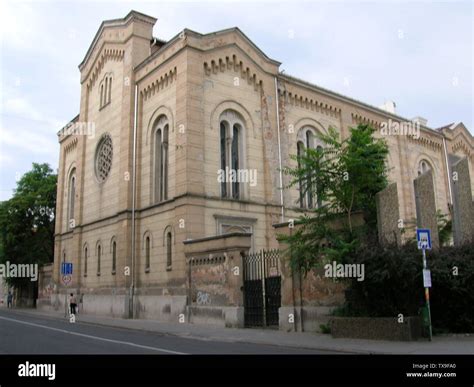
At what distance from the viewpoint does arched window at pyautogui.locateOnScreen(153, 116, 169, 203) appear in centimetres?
2666

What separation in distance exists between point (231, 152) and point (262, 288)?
9.79 metres

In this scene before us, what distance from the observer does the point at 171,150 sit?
1005 inches

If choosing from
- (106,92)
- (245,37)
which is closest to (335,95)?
(245,37)

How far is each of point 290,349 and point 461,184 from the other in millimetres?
10089

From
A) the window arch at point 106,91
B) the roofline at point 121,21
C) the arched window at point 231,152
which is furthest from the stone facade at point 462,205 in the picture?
the window arch at point 106,91

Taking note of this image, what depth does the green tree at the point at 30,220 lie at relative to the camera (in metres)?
42.0

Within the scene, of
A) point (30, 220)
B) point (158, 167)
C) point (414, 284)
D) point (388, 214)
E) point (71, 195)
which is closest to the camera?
→ point (414, 284)

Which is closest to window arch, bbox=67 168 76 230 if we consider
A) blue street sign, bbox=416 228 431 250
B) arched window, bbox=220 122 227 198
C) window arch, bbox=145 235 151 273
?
window arch, bbox=145 235 151 273

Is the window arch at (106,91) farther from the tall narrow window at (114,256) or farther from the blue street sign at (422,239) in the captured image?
the blue street sign at (422,239)

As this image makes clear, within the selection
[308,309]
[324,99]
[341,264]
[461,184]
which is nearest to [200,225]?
[308,309]

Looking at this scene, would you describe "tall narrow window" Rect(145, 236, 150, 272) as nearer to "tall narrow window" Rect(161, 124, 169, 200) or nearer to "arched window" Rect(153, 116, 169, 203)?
"arched window" Rect(153, 116, 169, 203)

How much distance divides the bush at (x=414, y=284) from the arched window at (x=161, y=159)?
47.9ft

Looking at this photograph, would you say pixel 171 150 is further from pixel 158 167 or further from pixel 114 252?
pixel 114 252

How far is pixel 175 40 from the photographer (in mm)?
26172
